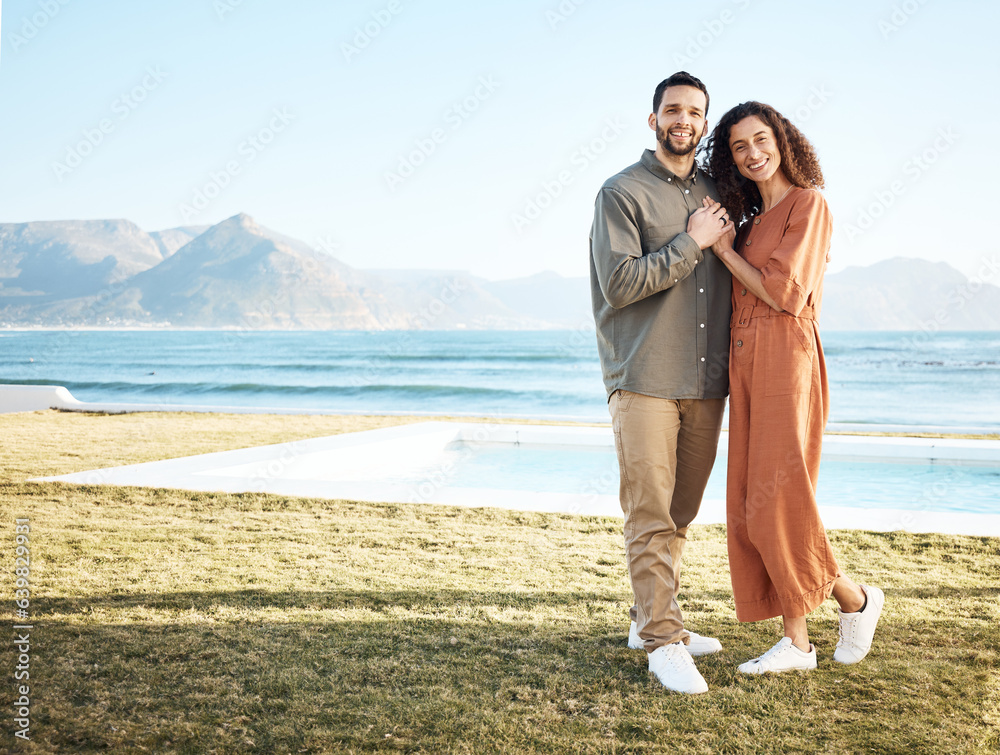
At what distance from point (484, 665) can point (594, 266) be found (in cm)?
125

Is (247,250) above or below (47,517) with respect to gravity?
above

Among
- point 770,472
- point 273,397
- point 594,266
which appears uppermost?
point 594,266

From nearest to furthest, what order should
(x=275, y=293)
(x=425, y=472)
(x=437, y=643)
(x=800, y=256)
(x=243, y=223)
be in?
(x=800, y=256) < (x=437, y=643) < (x=425, y=472) < (x=275, y=293) < (x=243, y=223)

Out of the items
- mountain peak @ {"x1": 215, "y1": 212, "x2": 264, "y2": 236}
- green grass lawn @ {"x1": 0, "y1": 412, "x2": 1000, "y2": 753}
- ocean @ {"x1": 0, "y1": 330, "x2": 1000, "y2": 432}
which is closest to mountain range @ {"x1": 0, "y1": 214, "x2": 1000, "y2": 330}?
mountain peak @ {"x1": 215, "y1": 212, "x2": 264, "y2": 236}

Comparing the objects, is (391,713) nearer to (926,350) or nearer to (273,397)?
(273,397)

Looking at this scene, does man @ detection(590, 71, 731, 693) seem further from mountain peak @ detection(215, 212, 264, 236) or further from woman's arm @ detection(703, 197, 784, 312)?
mountain peak @ detection(215, 212, 264, 236)

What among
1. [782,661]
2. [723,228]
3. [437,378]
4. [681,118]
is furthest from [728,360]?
[437,378]

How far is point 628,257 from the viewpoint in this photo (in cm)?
205

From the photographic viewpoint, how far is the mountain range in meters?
69.8

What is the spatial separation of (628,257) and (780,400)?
0.59m

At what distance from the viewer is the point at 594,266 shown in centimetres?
220

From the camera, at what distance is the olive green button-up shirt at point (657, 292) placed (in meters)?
2.06

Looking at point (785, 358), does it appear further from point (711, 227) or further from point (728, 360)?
point (711, 227)

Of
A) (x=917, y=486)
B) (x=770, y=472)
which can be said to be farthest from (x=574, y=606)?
(x=917, y=486)
